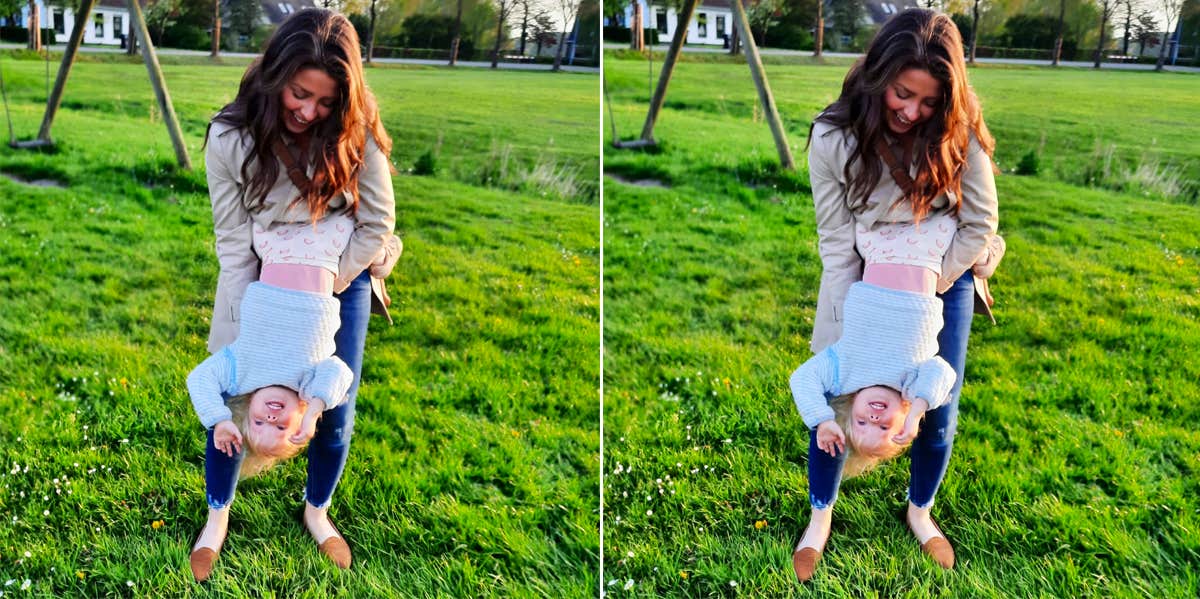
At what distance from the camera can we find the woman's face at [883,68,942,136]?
2412 mm

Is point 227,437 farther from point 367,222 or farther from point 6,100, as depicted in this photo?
point 6,100

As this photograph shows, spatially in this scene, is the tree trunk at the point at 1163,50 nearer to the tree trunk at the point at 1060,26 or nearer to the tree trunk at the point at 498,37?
the tree trunk at the point at 1060,26

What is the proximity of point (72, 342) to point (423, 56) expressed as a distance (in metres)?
1.46

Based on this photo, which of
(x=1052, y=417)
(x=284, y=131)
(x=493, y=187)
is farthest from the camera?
(x=493, y=187)

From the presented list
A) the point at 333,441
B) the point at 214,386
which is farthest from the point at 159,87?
the point at 333,441

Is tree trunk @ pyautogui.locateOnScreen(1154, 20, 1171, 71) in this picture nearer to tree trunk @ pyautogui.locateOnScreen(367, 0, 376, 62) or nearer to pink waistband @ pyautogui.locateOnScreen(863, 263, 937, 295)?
pink waistband @ pyautogui.locateOnScreen(863, 263, 937, 295)

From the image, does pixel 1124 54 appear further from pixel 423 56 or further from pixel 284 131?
pixel 284 131

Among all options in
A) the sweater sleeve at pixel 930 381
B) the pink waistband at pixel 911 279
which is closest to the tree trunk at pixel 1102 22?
the pink waistband at pixel 911 279

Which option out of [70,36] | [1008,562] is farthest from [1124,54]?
[70,36]

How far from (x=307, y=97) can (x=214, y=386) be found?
88cm

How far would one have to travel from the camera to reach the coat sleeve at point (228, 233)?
2.54m

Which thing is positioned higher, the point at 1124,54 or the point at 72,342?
the point at 1124,54

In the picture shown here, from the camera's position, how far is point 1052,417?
2.73 meters

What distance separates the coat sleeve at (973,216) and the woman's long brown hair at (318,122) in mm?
1680
